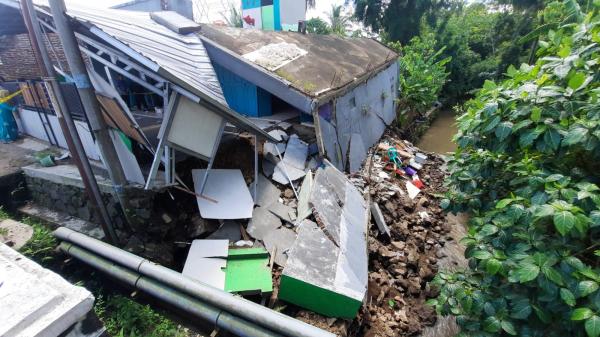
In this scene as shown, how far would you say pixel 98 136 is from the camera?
4.97 meters

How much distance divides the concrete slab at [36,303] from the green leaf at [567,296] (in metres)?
3.58

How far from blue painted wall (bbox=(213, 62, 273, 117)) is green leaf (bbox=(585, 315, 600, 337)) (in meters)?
8.55

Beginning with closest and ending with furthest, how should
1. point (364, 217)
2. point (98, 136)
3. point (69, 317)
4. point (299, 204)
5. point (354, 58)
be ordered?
point (69, 317), point (98, 136), point (299, 204), point (364, 217), point (354, 58)

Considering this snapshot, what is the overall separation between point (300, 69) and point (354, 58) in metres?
4.94

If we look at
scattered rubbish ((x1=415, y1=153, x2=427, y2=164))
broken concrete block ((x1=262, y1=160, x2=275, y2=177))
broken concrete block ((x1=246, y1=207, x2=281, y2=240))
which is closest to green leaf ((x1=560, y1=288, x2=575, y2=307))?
broken concrete block ((x1=246, y1=207, x2=281, y2=240))

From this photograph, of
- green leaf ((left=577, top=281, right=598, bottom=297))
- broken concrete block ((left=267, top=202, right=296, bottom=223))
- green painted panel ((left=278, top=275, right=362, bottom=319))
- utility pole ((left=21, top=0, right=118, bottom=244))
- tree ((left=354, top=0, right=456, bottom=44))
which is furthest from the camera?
tree ((left=354, top=0, right=456, bottom=44))

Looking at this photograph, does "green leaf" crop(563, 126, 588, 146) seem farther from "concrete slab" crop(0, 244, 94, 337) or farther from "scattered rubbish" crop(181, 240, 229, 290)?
"scattered rubbish" crop(181, 240, 229, 290)

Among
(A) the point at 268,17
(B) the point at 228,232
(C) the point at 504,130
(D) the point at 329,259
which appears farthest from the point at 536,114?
(A) the point at 268,17

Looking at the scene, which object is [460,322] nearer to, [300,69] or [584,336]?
[584,336]

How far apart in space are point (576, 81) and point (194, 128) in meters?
5.34

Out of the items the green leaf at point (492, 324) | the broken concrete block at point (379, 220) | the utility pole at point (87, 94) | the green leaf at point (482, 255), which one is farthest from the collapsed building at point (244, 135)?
the green leaf at point (482, 255)

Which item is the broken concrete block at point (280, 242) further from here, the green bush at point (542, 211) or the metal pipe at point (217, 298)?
the green bush at point (542, 211)

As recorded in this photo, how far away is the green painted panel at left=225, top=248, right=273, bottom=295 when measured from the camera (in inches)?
182

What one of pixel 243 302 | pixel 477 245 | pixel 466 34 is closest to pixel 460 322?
pixel 477 245
